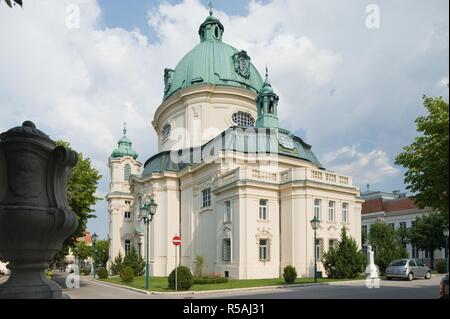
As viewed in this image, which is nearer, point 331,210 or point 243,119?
point 331,210

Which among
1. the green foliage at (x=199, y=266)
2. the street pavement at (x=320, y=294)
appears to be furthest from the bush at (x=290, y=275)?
the green foliage at (x=199, y=266)

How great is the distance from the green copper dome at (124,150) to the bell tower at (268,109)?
30.4 m

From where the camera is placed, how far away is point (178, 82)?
50.1 metres

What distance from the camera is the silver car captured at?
27953mm

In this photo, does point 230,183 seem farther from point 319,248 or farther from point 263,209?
point 319,248

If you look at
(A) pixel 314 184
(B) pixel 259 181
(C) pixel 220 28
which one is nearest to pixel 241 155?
(B) pixel 259 181

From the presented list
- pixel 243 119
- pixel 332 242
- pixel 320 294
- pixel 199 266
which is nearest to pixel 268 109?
pixel 243 119

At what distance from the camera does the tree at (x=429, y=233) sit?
4853 centimetres

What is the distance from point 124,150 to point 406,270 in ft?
155

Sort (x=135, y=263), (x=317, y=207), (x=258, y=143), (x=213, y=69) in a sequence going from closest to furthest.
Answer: (x=317, y=207), (x=258, y=143), (x=135, y=263), (x=213, y=69)

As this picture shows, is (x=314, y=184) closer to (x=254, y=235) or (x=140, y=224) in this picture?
(x=254, y=235)

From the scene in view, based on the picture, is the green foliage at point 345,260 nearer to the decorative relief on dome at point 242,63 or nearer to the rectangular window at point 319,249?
the rectangular window at point 319,249

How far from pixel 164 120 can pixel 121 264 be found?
17.8m

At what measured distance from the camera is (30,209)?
753cm
